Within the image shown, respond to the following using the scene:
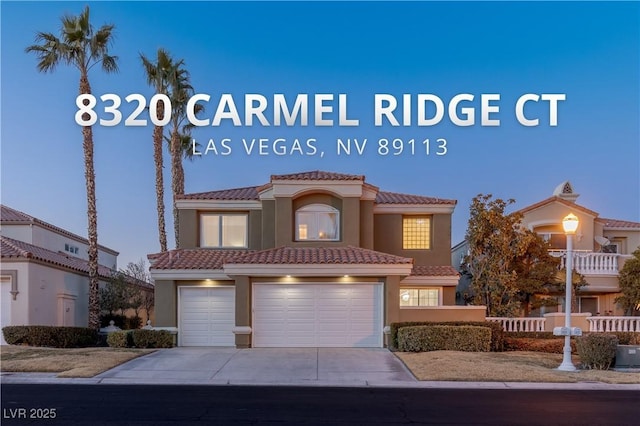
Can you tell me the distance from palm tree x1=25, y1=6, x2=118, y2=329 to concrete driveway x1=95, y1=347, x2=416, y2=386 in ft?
24.3

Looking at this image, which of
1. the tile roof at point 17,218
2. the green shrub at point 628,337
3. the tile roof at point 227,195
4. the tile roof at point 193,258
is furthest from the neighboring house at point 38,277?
the green shrub at point 628,337

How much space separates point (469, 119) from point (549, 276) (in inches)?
349

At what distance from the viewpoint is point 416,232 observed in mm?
25453

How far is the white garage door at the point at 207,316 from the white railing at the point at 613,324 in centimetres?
1398

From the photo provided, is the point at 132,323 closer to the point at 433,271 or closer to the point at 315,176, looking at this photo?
the point at 315,176

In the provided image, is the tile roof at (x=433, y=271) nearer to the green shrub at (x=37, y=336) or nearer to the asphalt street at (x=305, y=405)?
the asphalt street at (x=305, y=405)

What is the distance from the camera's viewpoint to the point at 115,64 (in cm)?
2588

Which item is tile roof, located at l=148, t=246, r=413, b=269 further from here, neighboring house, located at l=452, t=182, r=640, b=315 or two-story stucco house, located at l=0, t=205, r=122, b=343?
neighboring house, located at l=452, t=182, r=640, b=315

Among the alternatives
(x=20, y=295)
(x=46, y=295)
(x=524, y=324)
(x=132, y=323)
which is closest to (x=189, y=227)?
(x=46, y=295)

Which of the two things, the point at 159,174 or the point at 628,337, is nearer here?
the point at 628,337

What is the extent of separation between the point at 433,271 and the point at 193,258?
10.1 metres

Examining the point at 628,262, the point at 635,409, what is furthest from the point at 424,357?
the point at 628,262

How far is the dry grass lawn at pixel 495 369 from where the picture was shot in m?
14.2

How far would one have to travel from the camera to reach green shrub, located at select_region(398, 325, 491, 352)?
18.8 m
